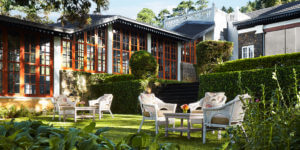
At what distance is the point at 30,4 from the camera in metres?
9.07

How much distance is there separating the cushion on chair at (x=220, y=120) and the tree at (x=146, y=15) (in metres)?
33.7

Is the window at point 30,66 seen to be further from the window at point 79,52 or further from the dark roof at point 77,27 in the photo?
the window at point 79,52

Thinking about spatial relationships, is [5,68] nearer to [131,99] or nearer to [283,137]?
[131,99]

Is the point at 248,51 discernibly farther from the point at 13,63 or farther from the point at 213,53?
the point at 13,63

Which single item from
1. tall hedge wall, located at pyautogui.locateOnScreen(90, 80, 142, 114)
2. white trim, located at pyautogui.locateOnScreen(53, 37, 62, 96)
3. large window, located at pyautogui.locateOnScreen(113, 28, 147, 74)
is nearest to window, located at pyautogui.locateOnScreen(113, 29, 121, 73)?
large window, located at pyautogui.locateOnScreen(113, 28, 147, 74)

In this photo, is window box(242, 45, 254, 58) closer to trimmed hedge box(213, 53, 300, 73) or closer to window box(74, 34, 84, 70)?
trimmed hedge box(213, 53, 300, 73)

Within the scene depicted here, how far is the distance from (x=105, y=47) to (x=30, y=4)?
566 cm

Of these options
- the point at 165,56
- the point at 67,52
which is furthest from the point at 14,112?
the point at 165,56

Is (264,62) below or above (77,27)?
below

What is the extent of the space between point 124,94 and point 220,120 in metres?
7.35

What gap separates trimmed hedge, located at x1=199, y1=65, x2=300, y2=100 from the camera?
7464mm

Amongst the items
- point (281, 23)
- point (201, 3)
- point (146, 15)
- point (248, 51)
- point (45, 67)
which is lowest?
point (45, 67)

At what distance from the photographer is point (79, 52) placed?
13.3 meters

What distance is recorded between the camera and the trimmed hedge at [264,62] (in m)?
8.77
